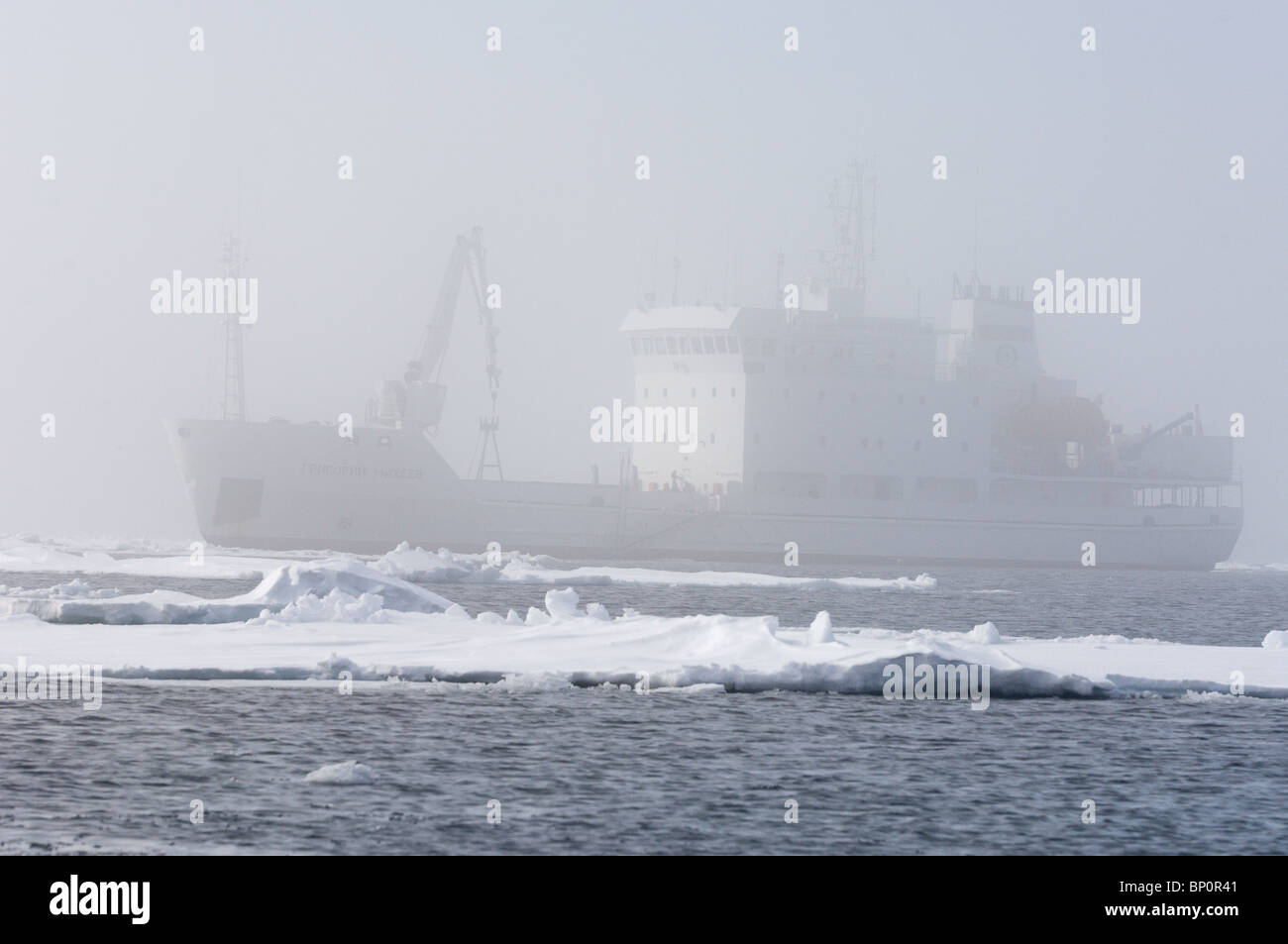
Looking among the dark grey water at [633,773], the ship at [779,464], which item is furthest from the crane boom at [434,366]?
the dark grey water at [633,773]

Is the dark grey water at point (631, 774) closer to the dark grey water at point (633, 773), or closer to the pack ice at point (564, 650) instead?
the dark grey water at point (633, 773)

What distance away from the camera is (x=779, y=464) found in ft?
222

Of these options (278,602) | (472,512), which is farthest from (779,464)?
(278,602)

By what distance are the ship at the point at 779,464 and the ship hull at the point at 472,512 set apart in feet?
0.24

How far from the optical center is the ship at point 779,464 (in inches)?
2472

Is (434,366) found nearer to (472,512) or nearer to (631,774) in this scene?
(472,512)

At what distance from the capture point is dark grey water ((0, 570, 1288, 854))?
13.4 metres

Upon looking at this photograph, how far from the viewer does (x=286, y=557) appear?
57469mm

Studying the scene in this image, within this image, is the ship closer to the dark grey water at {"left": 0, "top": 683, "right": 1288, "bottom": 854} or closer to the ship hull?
the ship hull

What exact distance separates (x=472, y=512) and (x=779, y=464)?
12.4 meters
